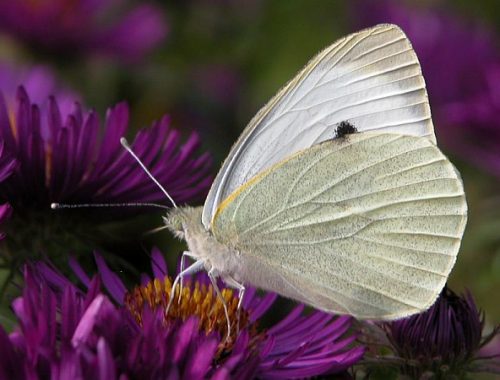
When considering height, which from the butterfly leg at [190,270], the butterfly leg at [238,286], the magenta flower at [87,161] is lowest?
the butterfly leg at [238,286]


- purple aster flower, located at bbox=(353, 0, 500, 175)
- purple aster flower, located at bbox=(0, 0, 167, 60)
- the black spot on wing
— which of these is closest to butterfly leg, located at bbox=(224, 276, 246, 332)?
the black spot on wing

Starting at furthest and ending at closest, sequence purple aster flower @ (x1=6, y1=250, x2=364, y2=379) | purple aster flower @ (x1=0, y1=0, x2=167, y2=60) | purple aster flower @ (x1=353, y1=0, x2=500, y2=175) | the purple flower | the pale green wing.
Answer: purple aster flower @ (x1=0, y1=0, x2=167, y2=60)
the purple flower
purple aster flower @ (x1=353, y1=0, x2=500, y2=175)
the pale green wing
purple aster flower @ (x1=6, y1=250, x2=364, y2=379)

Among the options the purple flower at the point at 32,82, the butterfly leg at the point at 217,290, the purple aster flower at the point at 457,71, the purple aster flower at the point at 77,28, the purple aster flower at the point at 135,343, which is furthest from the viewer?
the purple aster flower at the point at 77,28

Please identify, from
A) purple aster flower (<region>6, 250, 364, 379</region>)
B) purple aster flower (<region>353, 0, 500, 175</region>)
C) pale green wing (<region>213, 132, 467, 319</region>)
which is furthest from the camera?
purple aster flower (<region>353, 0, 500, 175</region>)

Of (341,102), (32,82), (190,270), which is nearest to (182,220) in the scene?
(190,270)

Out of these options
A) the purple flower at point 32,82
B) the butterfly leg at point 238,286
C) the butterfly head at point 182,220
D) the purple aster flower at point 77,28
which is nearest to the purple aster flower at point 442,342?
the butterfly leg at point 238,286

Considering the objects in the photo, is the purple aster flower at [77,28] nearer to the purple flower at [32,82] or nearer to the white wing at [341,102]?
the purple flower at [32,82]

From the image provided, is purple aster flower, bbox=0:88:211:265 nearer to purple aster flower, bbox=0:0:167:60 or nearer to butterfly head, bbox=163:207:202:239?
butterfly head, bbox=163:207:202:239

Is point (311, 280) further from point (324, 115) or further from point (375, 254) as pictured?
point (324, 115)
